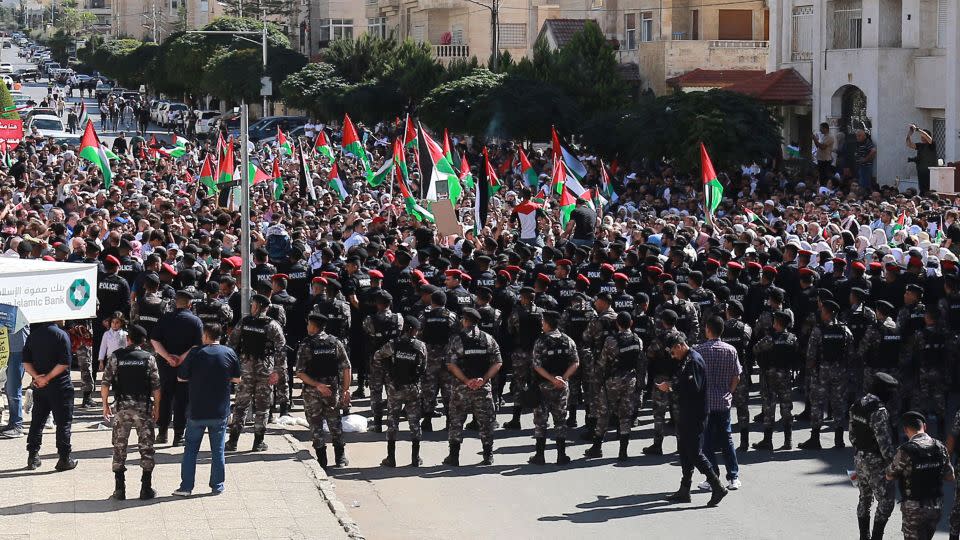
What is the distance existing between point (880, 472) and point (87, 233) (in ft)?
42.6

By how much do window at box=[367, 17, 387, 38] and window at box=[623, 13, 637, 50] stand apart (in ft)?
91.5

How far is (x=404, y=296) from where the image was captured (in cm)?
1855

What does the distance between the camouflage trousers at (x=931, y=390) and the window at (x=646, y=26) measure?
3901 centimetres

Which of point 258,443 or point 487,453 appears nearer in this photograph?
point 487,453

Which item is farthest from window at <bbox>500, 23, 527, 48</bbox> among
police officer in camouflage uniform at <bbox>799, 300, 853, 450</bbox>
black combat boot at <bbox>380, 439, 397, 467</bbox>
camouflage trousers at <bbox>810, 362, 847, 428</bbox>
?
black combat boot at <bbox>380, 439, 397, 467</bbox>

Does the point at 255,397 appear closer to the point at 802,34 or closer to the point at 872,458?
the point at 872,458

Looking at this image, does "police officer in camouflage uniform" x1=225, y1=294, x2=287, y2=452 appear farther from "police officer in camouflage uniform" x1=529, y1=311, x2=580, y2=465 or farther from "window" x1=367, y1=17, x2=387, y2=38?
"window" x1=367, y1=17, x2=387, y2=38

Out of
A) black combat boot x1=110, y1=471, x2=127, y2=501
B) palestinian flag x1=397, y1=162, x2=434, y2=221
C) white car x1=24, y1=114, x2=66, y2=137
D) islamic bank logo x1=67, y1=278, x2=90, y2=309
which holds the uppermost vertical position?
white car x1=24, y1=114, x2=66, y2=137

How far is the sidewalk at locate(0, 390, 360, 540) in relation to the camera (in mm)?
12203

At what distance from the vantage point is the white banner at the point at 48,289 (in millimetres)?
13281

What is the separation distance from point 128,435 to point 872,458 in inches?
245

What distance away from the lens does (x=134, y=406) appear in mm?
13172

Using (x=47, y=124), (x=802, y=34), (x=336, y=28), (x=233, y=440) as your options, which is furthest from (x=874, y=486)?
(x=336, y=28)

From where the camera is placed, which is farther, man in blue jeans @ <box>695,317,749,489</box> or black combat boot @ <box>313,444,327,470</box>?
black combat boot @ <box>313,444,327,470</box>
